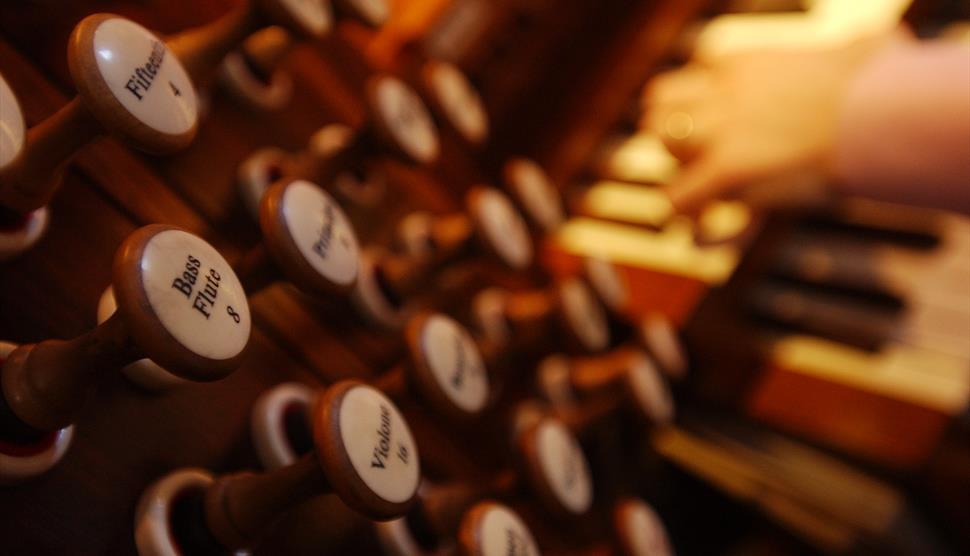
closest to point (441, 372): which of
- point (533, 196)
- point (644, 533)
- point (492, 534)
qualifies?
point (492, 534)

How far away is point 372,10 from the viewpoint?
792 millimetres

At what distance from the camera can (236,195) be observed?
27.8 inches

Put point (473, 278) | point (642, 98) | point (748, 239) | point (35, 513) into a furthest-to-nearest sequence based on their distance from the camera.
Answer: point (642, 98) → point (748, 239) → point (473, 278) → point (35, 513)

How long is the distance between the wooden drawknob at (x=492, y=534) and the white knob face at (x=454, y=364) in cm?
Result: 9

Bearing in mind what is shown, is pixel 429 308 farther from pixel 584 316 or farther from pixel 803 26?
pixel 803 26

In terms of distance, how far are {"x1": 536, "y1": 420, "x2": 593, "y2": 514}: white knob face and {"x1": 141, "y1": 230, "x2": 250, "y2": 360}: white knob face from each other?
0.36 metres

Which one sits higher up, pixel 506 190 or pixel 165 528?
pixel 165 528

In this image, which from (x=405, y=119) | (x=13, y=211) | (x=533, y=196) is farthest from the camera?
(x=533, y=196)

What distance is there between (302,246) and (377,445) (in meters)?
0.16

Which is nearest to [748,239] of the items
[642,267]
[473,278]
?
[642,267]

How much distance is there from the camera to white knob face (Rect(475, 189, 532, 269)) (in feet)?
2.86

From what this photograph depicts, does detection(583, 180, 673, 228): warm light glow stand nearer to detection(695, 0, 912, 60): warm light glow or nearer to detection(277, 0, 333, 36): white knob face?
detection(695, 0, 912, 60): warm light glow

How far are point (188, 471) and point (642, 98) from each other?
991mm

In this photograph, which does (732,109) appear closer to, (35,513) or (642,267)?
(642,267)
